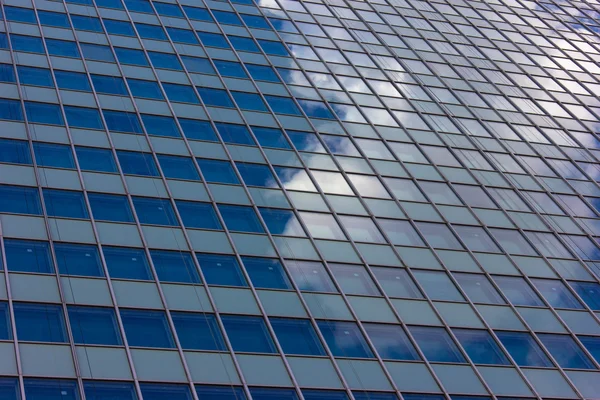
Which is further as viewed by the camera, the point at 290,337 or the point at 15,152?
the point at 15,152

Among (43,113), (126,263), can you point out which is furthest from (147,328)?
(43,113)

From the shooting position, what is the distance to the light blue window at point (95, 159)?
3244cm

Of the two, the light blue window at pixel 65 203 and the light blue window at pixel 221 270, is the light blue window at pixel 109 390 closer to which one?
the light blue window at pixel 221 270

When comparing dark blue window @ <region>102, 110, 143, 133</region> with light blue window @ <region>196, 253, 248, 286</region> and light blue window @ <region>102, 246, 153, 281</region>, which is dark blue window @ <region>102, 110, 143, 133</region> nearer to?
light blue window @ <region>102, 246, 153, 281</region>

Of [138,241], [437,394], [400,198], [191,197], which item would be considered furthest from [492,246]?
[138,241]

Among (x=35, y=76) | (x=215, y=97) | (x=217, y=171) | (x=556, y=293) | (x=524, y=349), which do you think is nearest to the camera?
(x=524, y=349)

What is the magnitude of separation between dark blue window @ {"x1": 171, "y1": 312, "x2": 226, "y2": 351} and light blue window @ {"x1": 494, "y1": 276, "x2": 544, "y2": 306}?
39.7ft

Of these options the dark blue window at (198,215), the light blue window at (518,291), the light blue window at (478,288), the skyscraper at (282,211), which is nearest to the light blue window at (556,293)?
the skyscraper at (282,211)

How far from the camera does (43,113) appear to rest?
3444cm

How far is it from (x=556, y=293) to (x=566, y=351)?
3.42 metres

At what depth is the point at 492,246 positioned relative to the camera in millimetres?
35406

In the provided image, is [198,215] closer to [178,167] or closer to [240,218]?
[240,218]

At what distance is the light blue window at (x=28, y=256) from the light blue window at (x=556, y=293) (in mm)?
18676

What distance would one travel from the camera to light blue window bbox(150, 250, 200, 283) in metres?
28.5
